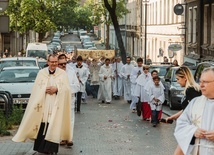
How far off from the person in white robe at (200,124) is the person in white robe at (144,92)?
12.0 m

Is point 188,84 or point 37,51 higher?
point 188,84

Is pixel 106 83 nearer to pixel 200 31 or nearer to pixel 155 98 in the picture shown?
pixel 155 98

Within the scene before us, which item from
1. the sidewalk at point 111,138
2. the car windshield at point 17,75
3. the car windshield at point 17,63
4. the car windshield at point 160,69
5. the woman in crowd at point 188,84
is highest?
the woman in crowd at point 188,84

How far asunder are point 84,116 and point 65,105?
8736mm

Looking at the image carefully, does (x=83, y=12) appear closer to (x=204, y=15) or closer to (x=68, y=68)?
(x=204, y=15)

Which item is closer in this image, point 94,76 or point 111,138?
point 111,138

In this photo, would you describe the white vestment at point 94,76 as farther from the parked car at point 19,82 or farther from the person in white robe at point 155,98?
the person in white robe at point 155,98

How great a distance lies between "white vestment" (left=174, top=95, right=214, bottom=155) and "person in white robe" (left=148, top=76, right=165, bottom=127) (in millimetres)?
11112

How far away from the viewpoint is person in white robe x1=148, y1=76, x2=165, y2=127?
62.3ft

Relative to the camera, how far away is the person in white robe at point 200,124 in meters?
7.54

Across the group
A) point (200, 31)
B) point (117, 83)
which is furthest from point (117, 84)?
point (200, 31)

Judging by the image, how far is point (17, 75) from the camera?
22453 mm

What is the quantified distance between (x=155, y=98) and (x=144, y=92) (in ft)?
5.54

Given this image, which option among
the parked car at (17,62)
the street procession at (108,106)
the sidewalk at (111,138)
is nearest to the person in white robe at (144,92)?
the street procession at (108,106)
